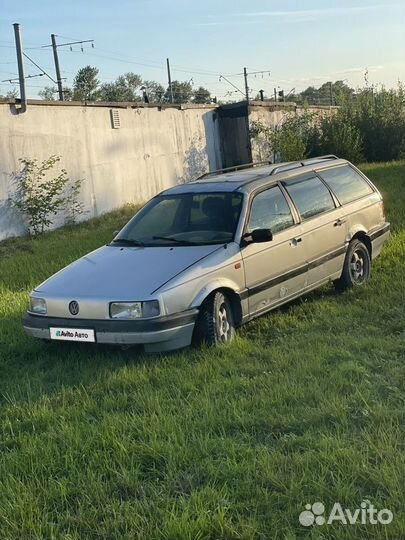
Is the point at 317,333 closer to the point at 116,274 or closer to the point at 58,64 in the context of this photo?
the point at 116,274

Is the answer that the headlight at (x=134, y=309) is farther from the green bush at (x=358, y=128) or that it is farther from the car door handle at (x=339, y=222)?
the green bush at (x=358, y=128)

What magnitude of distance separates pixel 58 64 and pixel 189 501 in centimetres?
3399

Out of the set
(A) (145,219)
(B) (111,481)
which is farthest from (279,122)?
(B) (111,481)

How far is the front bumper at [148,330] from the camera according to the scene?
5.12m

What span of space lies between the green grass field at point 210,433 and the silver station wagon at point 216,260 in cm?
31

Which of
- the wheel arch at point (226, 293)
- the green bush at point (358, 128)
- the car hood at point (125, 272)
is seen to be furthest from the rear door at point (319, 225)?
the green bush at point (358, 128)

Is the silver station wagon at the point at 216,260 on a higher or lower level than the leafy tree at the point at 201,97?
lower

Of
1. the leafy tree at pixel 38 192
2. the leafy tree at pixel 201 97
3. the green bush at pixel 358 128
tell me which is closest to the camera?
the leafy tree at pixel 38 192

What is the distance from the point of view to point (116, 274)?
5.58 metres

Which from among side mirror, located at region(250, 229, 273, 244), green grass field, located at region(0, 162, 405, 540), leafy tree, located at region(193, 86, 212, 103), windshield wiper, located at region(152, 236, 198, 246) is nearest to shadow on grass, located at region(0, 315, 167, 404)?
green grass field, located at region(0, 162, 405, 540)

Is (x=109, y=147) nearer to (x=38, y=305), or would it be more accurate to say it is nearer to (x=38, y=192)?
(x=38, y=192)

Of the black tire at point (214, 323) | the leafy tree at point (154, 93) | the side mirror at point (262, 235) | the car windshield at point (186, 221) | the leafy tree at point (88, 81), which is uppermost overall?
the leafy tree at point (88, 81)

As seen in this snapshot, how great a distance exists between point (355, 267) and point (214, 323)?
2687mm

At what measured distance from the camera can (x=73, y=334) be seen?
536cm
